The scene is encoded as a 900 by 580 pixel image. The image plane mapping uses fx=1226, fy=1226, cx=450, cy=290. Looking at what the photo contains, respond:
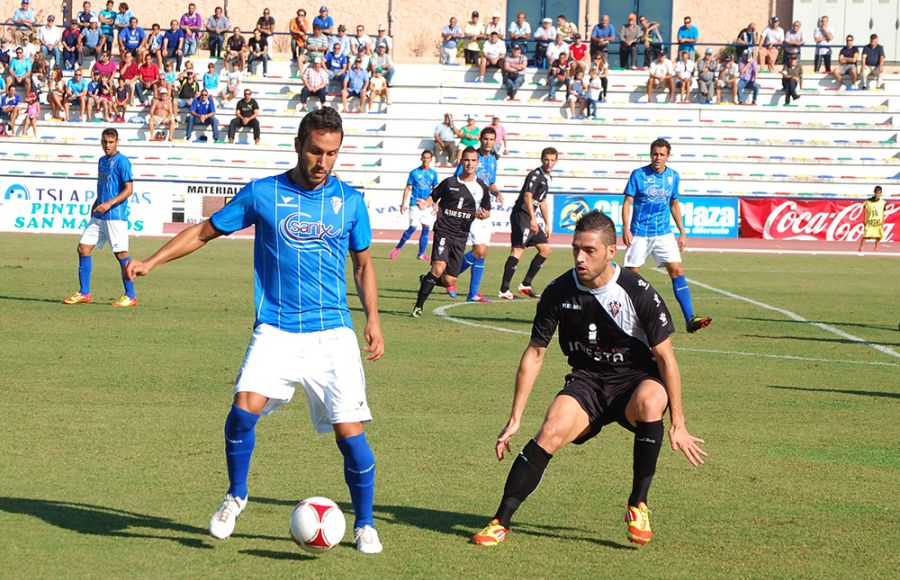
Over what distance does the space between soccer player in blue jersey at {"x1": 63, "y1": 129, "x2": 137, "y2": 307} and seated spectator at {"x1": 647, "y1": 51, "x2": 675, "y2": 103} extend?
25.8 metres

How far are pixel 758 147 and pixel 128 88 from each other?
19674 mm

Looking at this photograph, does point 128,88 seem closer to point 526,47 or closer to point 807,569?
point 526,47

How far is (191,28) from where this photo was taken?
40000mm

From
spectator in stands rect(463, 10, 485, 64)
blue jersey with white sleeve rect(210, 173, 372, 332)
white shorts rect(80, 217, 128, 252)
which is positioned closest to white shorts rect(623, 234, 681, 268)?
white shorts rect(80, 217, 128, 252)

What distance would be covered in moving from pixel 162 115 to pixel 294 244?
3216 cm

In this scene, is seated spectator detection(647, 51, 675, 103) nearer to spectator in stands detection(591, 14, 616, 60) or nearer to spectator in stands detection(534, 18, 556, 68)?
spectator in stands detection(591, 14, 616, 60)

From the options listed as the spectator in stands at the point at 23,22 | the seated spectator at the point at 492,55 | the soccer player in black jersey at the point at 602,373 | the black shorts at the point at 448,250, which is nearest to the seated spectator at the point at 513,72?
the seated spectator at the point at 492,55

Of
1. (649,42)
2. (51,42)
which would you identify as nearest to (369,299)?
(649,42)

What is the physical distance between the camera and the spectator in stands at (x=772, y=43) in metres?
40.6

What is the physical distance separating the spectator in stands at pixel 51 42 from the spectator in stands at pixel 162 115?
445 centimetres

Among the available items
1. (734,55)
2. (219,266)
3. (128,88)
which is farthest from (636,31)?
(219,266)

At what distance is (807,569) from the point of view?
19.8 feet

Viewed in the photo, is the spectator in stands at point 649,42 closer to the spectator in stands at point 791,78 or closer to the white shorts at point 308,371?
the spectator in stands at point 791,78

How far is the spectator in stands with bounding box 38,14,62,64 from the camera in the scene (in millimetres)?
38969
